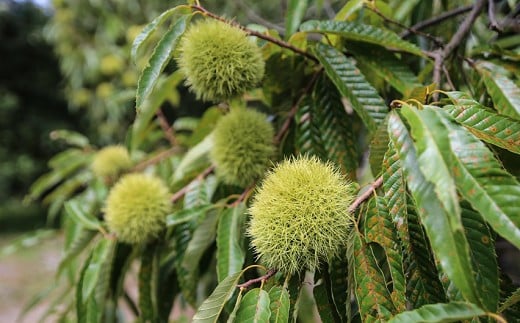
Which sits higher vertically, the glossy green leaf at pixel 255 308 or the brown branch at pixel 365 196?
the brown branch at pixel 365 196

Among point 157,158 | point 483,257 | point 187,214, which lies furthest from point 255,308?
point 157,158

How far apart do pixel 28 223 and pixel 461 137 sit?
9439 millimetres

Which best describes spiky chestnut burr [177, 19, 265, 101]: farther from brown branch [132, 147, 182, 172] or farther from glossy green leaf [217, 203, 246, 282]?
brown branch [132, 147, 182, 172]

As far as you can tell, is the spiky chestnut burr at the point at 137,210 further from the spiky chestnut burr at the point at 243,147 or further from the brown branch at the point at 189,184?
the spiky chestnut burr at the point at 243,147

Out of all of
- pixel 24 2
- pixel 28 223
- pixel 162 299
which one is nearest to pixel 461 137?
pixel 162 299

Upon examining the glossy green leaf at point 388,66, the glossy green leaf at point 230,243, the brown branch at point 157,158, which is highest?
the glossy green leaf at point 388,66

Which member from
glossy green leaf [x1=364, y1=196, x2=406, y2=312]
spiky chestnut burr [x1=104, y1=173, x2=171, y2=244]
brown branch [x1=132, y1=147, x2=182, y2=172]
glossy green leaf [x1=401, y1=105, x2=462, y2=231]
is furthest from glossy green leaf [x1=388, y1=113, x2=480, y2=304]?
brown branch [x1=132, y1=147, x2=182, y2=172]

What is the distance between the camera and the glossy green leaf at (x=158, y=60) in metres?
0.61

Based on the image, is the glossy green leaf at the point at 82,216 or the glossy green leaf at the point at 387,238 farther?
the glossy green leaf at the point at 82,216

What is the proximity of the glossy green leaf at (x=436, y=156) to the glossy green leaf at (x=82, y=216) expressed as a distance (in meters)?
0.73

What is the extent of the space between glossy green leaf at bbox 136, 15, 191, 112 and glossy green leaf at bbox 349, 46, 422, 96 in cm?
37

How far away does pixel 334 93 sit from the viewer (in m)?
0.87

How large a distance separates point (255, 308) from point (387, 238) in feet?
0.60

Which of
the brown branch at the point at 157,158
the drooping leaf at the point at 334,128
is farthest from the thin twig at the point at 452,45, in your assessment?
the brown branch at the point at 157,158
